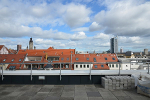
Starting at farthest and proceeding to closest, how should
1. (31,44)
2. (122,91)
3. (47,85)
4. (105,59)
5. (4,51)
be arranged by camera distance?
(31,44) → (4,51) → (105,59) → (47,85) → (122,91)

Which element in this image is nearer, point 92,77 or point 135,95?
point 135,95

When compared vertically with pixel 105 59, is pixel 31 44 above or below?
above

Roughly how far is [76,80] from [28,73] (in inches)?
124

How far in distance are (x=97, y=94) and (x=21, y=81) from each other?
16.1 ft

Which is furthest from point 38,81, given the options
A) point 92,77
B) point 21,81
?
point 92,77

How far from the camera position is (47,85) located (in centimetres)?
705

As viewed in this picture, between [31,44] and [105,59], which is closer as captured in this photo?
[105,59]

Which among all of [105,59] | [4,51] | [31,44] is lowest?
[105,59]

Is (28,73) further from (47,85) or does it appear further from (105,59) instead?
(105,59)

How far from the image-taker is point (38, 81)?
23.6 feet

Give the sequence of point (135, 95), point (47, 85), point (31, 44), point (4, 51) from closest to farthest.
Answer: point (135, 95) → point (47, 85) → point (4, 51) → point (31, 44)

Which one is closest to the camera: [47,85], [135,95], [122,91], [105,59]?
[135,95]

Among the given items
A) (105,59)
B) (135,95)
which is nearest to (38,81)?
(135,95)

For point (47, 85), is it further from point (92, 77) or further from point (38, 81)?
point (92, 77)
